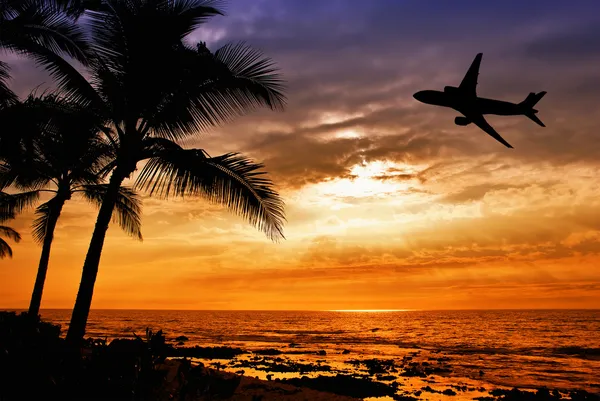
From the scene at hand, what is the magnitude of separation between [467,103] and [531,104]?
0.52 metres

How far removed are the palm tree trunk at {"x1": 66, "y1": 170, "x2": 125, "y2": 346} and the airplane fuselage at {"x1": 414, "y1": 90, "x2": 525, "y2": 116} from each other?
9917 mm

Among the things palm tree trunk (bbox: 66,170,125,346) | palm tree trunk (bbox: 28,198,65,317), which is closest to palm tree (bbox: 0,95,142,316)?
palm tree trunk (bbox: 28,198,65,317)

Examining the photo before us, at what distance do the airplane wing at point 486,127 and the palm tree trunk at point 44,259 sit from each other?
65.6ft

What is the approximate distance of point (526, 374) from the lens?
28.6 metres

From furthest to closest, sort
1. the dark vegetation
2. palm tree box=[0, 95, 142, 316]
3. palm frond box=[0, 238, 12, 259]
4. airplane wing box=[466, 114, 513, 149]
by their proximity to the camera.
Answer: palm frond box=[0, 238, 12, 259] < palm tree box=[0, 95, 142, 316] < the dark vegetation < airplane wing box=[466, 114, 513, 149]

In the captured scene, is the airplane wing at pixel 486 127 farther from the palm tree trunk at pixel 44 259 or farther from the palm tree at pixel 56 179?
the palm tree trunk at pixel 44 259

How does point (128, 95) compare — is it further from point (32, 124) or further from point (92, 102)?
point (32, 124)

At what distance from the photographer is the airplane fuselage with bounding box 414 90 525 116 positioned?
73.1 inches

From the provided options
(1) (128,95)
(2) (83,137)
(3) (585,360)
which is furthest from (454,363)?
(1) (128,95)

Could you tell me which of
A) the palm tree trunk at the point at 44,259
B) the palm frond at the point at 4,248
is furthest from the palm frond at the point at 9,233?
the palm tree trunk at the point at 44,259

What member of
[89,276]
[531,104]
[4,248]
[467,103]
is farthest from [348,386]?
[4,248]

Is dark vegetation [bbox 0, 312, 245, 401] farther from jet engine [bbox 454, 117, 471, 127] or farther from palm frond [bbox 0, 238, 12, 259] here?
palm frond [bbox 0, 238, 12, 259]

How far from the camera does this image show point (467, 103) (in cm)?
194

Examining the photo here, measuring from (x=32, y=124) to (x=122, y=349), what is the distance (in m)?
6.73
